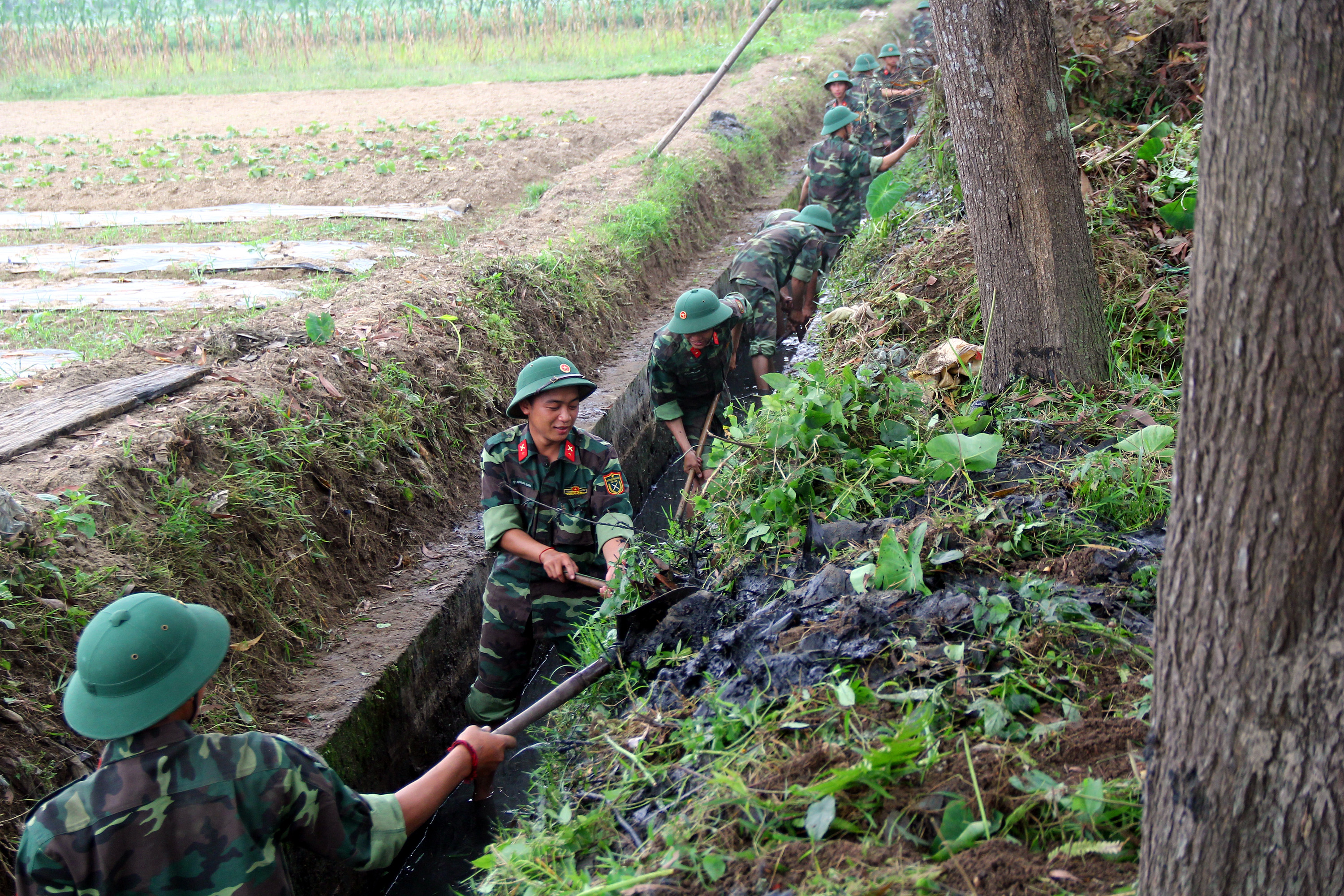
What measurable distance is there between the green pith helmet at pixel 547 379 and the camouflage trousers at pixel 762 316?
2.93 metres

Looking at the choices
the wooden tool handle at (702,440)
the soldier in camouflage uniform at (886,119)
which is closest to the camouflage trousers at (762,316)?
the wooden tool handle at (702,440)

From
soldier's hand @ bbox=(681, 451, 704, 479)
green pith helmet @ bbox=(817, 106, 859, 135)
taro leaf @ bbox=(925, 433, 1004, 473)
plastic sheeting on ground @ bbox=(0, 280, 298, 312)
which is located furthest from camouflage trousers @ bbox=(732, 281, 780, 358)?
taro leaf @ bbox=(925, 433, 1004, 473)

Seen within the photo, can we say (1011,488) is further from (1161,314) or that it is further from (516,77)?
(516,77)

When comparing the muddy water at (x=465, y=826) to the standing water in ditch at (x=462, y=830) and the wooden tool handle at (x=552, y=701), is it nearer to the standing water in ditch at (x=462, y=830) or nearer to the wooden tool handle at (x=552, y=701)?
the standing water in ditch at (x=462, y=830)

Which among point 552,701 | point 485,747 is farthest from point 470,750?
point 552,701

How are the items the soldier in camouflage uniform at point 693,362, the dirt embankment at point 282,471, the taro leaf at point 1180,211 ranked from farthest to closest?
the soldier in camouflage uniform at point 693,362
the taro leaf at point 1180,211
the dirt embankment at point 282,471

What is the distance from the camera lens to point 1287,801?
151cm

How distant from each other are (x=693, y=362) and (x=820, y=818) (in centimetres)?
415

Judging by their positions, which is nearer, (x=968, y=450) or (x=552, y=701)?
(x=552, y=701)

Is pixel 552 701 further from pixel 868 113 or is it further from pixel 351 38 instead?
pixel 351 38

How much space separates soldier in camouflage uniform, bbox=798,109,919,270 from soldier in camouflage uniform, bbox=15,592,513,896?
766 cm

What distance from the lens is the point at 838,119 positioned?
9250 millimetres

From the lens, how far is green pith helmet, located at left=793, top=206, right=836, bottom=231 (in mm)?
8070

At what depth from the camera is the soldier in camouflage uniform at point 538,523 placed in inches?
169
